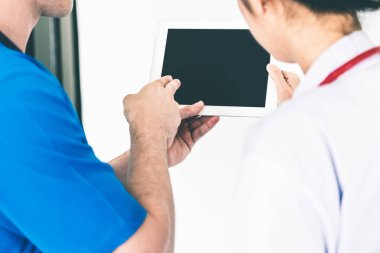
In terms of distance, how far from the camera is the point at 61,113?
0.91 meters

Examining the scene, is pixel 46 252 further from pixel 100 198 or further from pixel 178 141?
pixel 178 141

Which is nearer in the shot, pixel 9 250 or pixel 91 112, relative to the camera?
pixel 9 250

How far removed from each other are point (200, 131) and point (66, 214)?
46cm

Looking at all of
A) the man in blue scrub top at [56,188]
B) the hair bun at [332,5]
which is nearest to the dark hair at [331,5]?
the hair bun at [332,5]

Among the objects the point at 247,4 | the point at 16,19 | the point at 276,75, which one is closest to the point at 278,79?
the point at 276,75

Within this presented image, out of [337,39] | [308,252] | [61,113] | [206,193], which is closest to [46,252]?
[61,113]

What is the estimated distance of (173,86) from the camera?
3.89 feet

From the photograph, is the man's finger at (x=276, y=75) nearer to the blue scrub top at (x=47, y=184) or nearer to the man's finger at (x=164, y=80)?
the man's finger at (x=164, y=80)

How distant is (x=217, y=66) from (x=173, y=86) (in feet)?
0.42

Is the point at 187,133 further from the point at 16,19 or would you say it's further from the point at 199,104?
the point at 16,19

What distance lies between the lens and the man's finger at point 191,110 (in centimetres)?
117

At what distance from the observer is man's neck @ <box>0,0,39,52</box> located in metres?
1.08

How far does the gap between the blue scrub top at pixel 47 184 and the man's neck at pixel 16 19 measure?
19 cm

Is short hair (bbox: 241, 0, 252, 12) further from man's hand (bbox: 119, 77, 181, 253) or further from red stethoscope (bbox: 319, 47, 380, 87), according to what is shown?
man's hand (bbox: 119, 77, 181, 253)
